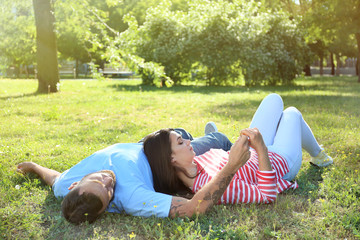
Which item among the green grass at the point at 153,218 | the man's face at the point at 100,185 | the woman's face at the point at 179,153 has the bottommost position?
the green grass at the point at 153,218

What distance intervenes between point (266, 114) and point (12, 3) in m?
14.0

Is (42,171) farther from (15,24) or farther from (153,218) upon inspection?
(15,24)

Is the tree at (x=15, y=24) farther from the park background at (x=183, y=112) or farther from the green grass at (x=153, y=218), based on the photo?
the green grass at (x=153, y=218)

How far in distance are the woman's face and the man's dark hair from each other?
0.88 metres

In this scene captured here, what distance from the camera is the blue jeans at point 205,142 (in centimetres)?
451

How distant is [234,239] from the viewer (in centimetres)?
309

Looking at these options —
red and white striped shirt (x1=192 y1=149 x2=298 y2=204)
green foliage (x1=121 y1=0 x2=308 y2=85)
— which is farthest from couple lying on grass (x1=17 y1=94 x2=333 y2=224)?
green foliage (x1=121 y1=0 x2=308 y2=85)

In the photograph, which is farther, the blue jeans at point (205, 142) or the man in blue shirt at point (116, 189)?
the blue jeans at point (205, 142)

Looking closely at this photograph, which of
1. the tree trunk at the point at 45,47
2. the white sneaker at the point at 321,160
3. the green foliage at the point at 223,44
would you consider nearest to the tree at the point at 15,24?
the tree trunk at the point at 45,47

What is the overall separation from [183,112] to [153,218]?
23.0ft

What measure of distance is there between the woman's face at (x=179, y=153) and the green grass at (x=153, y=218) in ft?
1.79

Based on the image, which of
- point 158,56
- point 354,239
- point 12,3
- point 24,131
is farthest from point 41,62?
point 354,239

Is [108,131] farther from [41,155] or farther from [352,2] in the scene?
[352,2]

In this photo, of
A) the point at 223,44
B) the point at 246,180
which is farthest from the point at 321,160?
the point at 223,44
